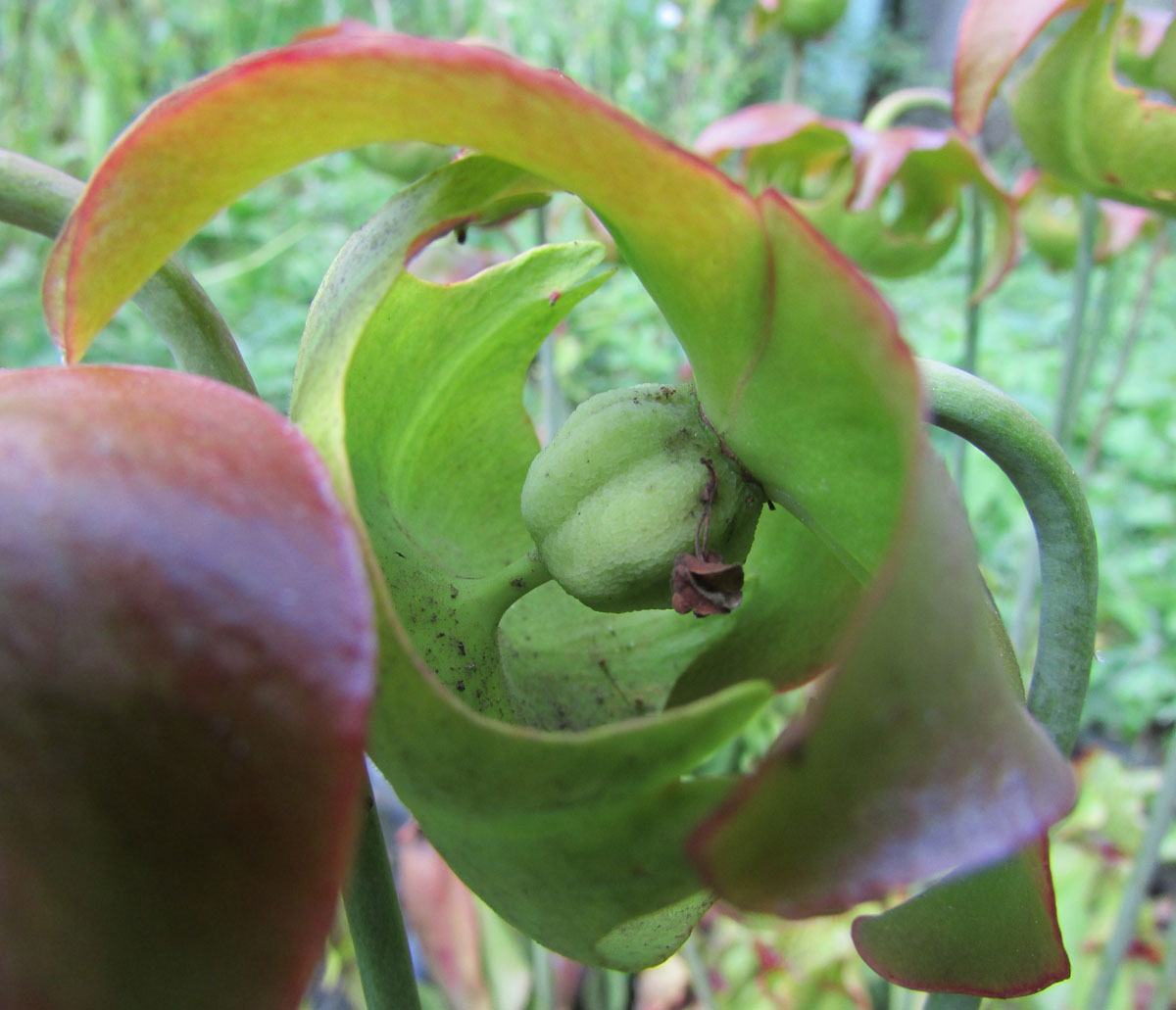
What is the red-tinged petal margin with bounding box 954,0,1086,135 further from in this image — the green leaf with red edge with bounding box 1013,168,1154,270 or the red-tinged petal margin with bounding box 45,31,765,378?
the green leaf with red edge with bounding box 1013,168,1154,270

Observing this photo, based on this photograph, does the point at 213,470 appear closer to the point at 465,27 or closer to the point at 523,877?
the point at 523,877

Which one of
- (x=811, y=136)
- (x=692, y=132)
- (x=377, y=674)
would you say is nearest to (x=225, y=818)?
(x=377, y=674)

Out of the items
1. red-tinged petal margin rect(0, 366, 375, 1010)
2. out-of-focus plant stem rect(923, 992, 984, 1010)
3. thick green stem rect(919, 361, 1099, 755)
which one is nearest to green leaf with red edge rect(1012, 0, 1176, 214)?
thick green stem rect(919, 361, 1099, 755)

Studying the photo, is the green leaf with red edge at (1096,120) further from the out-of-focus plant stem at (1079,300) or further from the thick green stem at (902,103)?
the thick green stem at (902,103)

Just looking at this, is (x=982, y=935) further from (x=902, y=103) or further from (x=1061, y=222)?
(x=1061, y=222)

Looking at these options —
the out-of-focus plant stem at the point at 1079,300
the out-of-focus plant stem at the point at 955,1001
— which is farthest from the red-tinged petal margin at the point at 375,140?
the out-of-focus plant stem at the point at 1079,300
